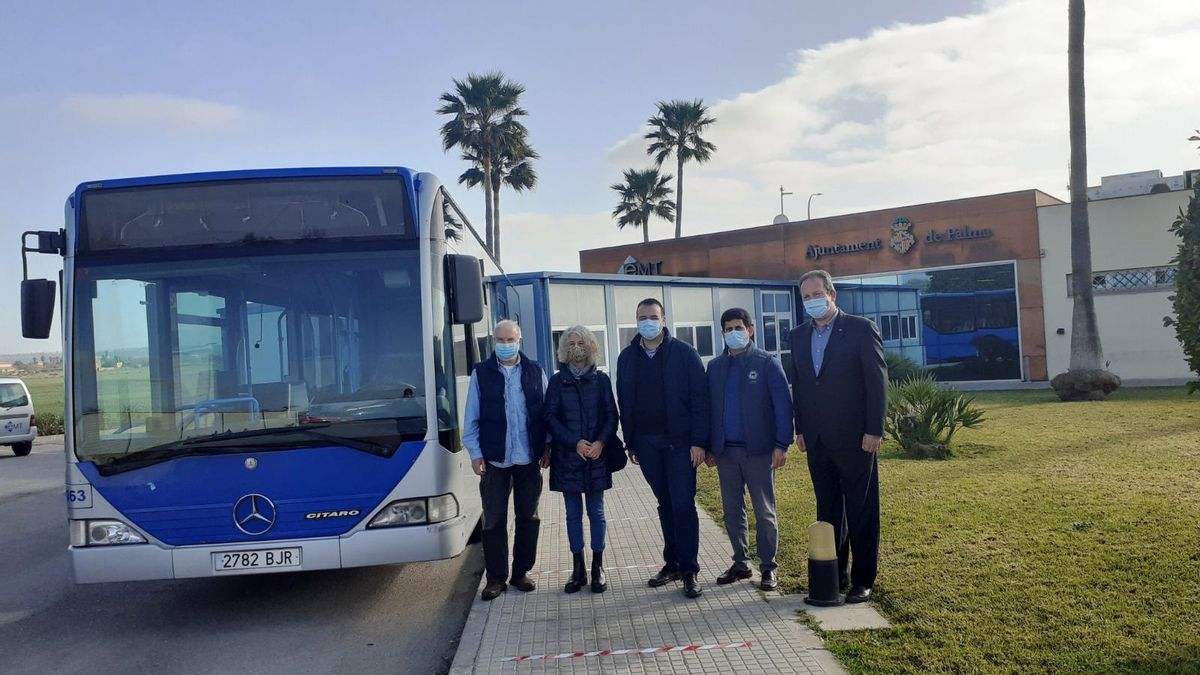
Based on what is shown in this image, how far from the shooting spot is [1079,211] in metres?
22.0

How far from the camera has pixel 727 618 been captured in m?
5.60

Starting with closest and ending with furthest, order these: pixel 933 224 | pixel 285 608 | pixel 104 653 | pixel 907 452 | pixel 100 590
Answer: pixel 104 653
pixel 285 608
pixel 100 590
pixel 907 452
pixel 933 224

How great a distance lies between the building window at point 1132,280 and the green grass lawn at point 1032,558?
15.9 metres

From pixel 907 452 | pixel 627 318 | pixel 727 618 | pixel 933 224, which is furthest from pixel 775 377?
pixel 933 224

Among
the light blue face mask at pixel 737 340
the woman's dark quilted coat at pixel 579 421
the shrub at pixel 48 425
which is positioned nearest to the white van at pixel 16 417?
the shrub at pixel 48 425

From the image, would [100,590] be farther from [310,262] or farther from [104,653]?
[310,262]

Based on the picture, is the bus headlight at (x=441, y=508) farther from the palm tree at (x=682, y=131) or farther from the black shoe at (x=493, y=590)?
the palm tree at (x=682, y=131)

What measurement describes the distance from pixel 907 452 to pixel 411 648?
898cm

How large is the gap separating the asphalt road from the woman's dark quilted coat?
1278 millimetres

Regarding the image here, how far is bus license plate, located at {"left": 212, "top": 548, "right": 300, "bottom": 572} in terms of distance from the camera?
5871 mm

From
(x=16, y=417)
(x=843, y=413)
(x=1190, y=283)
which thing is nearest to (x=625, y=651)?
(x=843, y=413)

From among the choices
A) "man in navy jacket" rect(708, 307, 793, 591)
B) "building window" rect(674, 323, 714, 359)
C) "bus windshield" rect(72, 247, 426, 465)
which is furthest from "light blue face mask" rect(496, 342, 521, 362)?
"building window" rect(674, 323, 714, 359)

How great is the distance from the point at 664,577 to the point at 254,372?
306 cm

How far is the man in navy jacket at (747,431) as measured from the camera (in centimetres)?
618
